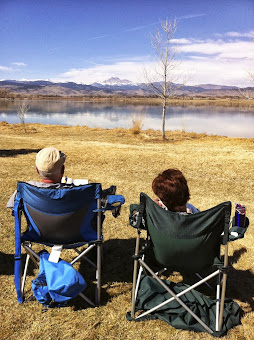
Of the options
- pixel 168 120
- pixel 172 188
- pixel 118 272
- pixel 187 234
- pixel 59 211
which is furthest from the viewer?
pixel 168 120

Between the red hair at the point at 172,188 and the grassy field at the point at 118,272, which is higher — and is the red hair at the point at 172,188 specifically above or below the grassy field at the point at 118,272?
above

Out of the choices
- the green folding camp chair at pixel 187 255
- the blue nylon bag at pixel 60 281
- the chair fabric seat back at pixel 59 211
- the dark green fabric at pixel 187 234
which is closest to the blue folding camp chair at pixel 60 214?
Answer: the chair fabric seat back at pixel 59 211

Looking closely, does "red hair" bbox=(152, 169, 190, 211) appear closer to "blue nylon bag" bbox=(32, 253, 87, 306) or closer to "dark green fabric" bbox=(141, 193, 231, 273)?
"dark green fabric" bbox=(141, 193, 231, 273)

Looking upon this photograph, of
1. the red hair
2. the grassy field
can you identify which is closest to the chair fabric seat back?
the red hair

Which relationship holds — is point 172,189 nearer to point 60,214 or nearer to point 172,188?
point 172,188

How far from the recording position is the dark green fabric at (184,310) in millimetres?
2277

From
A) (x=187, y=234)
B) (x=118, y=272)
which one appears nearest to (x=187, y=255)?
(x=187, y=234)

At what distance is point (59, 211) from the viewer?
2234mm

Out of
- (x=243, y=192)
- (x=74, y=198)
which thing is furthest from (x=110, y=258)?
(x=243, y=192)

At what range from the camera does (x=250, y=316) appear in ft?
7.98

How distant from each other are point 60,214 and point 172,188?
92 cm

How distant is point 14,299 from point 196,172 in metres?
5.94

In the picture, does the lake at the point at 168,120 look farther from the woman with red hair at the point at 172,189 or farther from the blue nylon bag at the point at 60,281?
the blue nylon bag at the point at 60,281

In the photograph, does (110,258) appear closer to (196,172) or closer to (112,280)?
(112,280)
